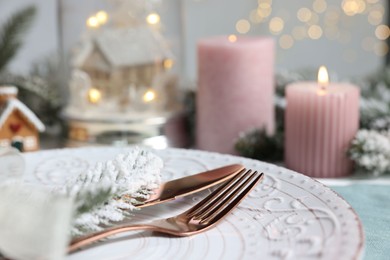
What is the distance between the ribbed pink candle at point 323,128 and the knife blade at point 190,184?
0.84 feet

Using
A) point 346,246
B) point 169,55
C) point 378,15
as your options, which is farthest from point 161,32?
point 378,15

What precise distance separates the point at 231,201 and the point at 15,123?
1.47 ft

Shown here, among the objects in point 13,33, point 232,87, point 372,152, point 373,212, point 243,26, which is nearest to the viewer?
point 373,212

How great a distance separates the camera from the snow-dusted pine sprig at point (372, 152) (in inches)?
25.2

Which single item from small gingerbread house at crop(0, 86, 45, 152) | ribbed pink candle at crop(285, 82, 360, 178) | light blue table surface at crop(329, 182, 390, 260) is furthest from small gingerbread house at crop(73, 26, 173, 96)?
light blue table surface at crop(329, 182, 390, 260)

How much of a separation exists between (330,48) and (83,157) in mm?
994

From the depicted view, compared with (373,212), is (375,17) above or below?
above

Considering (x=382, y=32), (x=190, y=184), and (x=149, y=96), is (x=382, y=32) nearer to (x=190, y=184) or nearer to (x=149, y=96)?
(x=149, y=96)

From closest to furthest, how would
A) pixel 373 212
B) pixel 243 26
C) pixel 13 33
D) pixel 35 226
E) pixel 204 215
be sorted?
pixel 35 226, pixel 204 215, pixel 373 212, pixel 13 33, pixel 243 26

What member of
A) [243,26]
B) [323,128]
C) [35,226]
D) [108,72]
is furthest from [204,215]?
[243,26]

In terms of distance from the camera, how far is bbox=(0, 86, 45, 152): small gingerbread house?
731mm

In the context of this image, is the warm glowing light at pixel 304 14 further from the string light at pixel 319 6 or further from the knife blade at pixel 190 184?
the knife blade at pixel 190 184

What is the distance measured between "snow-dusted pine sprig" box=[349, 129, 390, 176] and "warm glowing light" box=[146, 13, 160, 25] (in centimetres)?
35

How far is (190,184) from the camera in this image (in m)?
0.43
